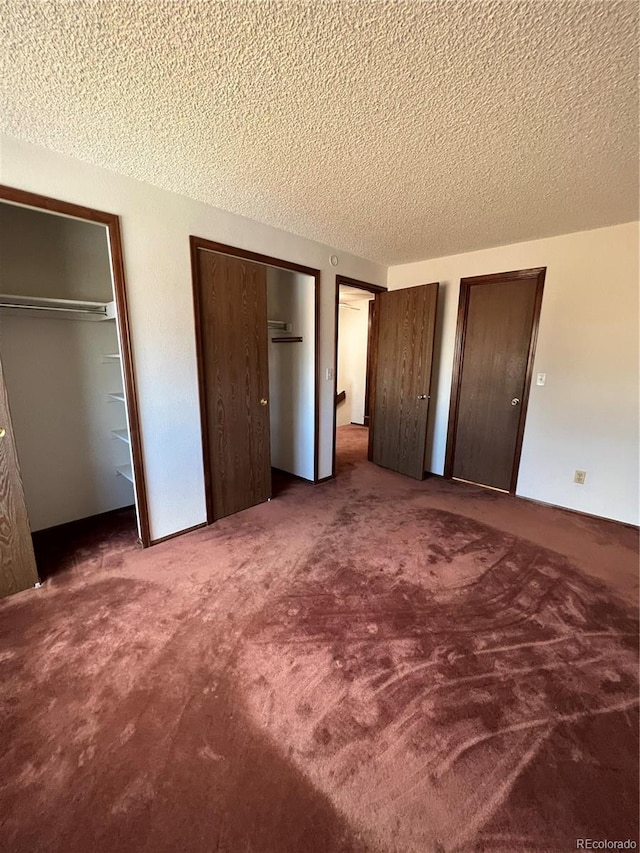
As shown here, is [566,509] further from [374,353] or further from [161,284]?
[161,284]

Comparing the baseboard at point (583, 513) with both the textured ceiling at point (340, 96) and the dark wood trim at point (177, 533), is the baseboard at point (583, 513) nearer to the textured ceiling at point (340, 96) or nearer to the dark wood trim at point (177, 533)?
the textured ceiling at point (340, 96)

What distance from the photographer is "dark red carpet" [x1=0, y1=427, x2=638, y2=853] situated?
103 cm

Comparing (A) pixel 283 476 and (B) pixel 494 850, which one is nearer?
(B) pixel 494 850

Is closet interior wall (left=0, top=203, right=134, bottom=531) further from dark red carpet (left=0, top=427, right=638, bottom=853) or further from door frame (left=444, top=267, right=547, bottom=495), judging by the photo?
door frame (left=444, top=267, right=547, bottom=495)

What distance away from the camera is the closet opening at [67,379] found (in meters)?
2.27

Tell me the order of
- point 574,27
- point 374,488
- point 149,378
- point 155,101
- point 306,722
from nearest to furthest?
point 574,27, point 306,722, point 155,101, point 149,378, point 374,488

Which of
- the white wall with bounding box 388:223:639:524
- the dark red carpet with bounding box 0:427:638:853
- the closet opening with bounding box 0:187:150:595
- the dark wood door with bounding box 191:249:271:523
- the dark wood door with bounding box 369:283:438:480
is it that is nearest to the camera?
the dark red carpet with bounding box 0:427:638:853

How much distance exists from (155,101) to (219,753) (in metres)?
2.56

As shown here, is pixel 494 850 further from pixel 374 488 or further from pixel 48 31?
pixel 48 31

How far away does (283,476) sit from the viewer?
156 inches

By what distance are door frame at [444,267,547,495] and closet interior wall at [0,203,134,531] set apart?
323 cm

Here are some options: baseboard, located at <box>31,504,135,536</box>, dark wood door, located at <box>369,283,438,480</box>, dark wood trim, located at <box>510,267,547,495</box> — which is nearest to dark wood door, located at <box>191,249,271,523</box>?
baseboard, located at <box>31,504,135,536</box>

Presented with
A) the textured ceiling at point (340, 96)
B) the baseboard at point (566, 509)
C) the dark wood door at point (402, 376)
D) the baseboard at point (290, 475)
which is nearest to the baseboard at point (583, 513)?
the baseboard at point (566, 509)

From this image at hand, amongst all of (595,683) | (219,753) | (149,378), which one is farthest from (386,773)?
(149,378)
